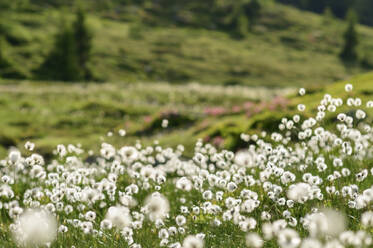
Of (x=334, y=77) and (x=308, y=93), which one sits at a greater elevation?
(x=308, y=93)

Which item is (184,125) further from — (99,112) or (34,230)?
(34,230)

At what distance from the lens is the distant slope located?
7631 cm

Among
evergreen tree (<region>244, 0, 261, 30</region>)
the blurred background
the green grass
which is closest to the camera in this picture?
the green grass

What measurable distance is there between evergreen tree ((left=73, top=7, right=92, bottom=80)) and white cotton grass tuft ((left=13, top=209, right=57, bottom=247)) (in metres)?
68.0

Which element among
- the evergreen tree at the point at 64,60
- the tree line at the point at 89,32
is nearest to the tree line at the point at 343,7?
the tree line at the point at 89,32

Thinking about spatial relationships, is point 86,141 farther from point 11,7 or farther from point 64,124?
point 11,7

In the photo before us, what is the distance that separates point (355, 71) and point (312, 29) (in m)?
30.5

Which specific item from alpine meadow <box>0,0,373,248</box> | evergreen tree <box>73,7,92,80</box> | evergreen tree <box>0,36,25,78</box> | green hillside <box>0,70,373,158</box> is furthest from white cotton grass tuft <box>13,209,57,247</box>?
evergreen tree <box>73,7,92,80</box>

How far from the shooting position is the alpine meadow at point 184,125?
17.8 ft

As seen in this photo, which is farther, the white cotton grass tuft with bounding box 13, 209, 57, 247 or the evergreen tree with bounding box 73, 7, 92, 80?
the evergreen tree with bounding box 73, 7, 92, 80

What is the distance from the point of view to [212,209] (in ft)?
17.7

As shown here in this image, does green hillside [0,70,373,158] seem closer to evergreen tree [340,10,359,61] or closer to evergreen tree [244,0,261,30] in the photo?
evergreen tree [340,10,359,61]

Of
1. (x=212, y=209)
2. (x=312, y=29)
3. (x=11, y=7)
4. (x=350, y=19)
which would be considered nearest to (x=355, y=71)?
(x=350, y=19)

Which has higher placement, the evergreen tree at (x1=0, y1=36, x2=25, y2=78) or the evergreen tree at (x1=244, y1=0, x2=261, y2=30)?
the evergreen tree at (x1=244, y1=0, x2=261, y2=30)
